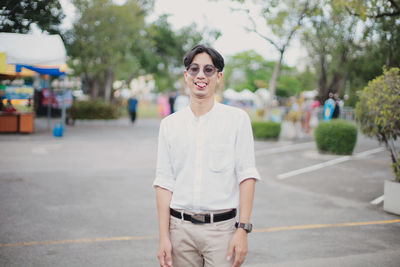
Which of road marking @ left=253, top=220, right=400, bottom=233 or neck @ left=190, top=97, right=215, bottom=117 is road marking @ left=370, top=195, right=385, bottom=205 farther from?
neck @ left=190, top=97, right=215, bottom=117

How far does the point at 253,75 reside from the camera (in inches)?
2532

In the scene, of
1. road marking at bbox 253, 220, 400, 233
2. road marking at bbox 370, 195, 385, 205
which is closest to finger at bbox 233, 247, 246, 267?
road marking at bbox 253, 220, 400, 233

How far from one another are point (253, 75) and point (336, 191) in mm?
57157

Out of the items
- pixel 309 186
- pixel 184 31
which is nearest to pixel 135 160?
pixel 309 186

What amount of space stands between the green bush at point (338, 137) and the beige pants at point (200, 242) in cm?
1134

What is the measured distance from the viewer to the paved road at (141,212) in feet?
15.2

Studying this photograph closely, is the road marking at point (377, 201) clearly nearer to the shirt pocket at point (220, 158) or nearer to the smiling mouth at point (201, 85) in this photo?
the shirt pocket at point (220, 158)

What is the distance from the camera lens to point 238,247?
7.43 feet

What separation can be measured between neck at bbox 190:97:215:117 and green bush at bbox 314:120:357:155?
11358 millimetres

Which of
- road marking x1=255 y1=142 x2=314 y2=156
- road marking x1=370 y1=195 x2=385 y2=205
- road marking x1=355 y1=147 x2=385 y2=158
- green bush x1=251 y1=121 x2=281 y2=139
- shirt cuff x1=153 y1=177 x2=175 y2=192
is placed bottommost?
road marking x1=370 y1=195 x2=385 y2=205

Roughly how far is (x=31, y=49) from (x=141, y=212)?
4.71 meters

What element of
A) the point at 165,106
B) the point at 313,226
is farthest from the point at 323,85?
the point at 313,226

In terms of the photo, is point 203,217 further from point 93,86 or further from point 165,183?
point 93,86

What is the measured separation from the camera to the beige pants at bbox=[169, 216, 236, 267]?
2.31m
